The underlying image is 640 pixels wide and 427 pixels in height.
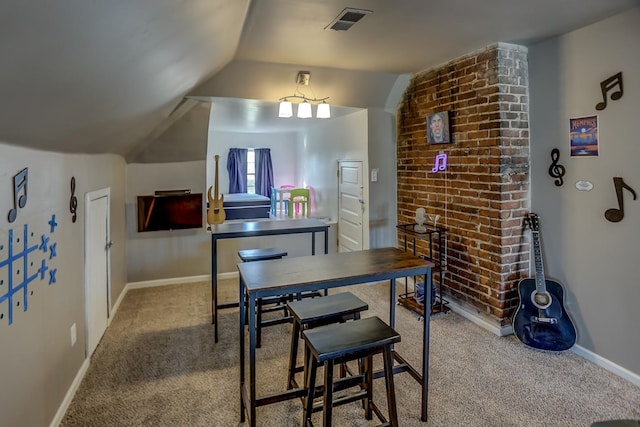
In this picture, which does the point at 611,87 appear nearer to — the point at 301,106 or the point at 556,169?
the point at 556,169

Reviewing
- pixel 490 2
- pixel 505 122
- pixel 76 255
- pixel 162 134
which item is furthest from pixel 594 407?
pixel 162 134

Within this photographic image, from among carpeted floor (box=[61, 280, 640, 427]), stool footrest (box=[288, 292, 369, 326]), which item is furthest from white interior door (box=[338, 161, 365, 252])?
stool footrest (box=[288, 292, 369, 326])

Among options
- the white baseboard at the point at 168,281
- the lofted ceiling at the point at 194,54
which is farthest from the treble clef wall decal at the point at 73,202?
the white baseboard at the point at 168,281

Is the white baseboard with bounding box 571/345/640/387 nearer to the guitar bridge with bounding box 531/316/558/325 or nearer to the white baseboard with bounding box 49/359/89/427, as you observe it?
the guitar bridge with bounding box 531/316/558/325

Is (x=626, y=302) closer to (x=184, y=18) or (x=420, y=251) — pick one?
(x=420, y=251)

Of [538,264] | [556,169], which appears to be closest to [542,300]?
[538,264]

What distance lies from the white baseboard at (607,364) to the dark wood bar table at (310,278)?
1508mm

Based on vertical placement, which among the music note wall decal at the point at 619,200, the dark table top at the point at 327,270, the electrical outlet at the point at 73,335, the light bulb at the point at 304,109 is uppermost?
the light bulb at the point at 304,109

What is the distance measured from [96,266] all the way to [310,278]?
6.74 feet

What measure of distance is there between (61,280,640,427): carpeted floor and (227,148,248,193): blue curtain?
20.7ft

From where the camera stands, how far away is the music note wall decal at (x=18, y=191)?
5.34ft

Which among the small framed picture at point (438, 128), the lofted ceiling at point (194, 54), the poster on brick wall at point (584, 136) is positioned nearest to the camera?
the lofted ceiling at point (194, 54)

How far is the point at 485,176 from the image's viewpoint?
3238 millimetres

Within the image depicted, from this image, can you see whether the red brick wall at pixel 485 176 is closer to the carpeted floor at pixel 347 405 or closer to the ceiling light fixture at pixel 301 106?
the carpeted floor at pixel 347 405
